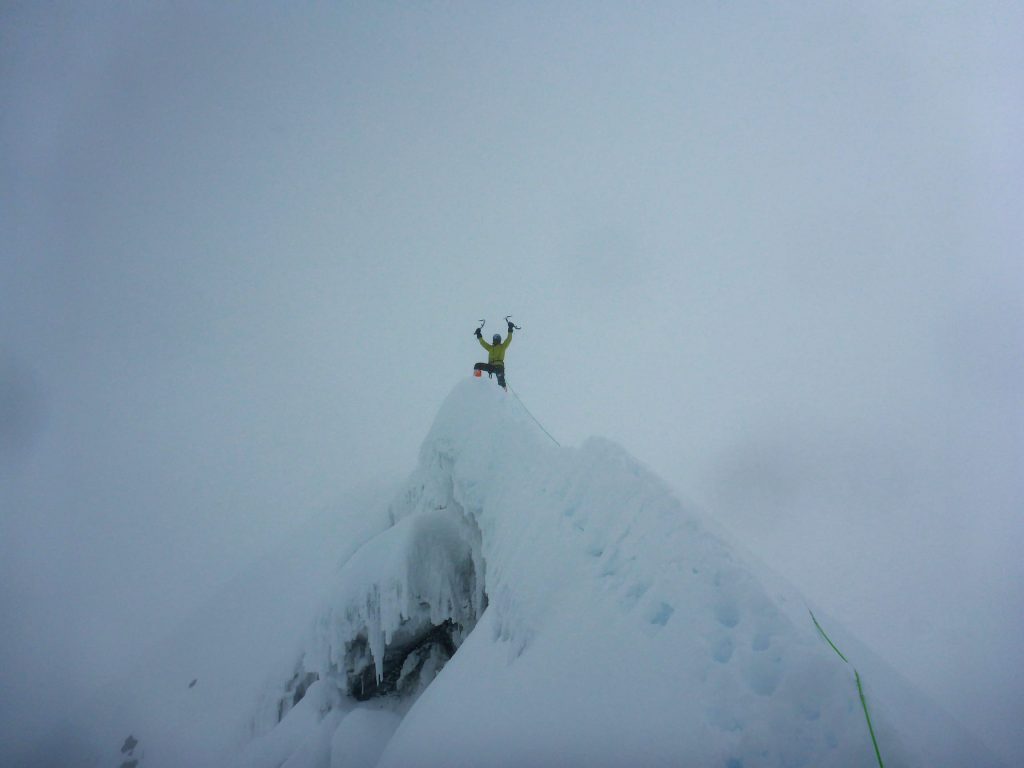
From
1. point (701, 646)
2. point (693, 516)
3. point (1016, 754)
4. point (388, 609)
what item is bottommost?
point (1016, 754)

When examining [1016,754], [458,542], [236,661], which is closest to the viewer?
[458,542]

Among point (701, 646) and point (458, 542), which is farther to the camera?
point (458, 542)

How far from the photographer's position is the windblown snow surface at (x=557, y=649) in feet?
11.1

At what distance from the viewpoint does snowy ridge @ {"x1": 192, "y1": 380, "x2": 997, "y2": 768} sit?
337cm

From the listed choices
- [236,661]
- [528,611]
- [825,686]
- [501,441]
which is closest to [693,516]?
[825,686]

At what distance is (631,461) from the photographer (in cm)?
647

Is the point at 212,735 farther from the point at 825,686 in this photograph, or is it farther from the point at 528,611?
the point at 825,686

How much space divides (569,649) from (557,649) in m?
0.20

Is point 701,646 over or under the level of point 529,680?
over

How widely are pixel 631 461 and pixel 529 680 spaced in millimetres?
2942

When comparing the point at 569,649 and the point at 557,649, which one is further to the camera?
the point at 557,649

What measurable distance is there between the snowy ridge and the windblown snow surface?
2 cm

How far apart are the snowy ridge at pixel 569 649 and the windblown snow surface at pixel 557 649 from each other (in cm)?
2

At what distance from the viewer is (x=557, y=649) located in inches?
197
